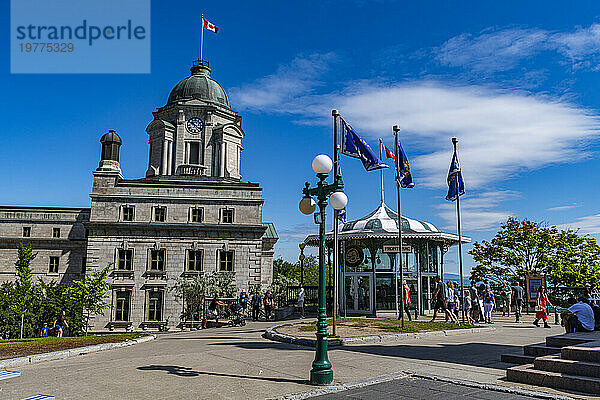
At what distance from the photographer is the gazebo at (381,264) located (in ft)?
93.1

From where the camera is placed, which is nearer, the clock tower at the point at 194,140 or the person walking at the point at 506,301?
the person walking at the point at 506,301

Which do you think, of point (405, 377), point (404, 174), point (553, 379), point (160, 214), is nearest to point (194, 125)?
point (160, 214)

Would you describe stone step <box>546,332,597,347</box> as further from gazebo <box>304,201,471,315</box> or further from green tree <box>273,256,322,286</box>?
green tree <box>273,256,322,286</box>

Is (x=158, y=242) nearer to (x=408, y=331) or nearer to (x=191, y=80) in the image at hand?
(x=191, y=80)

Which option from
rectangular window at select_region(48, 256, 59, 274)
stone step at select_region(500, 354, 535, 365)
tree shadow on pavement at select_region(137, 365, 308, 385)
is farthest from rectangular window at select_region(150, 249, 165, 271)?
stone step at select_region(500, 354, 535, 365)

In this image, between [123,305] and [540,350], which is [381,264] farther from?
[123,305]

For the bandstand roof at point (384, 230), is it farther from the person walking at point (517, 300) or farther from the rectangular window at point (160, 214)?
the rectangular window at point (160, 214)

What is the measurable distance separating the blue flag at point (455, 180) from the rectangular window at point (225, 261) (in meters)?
19.7

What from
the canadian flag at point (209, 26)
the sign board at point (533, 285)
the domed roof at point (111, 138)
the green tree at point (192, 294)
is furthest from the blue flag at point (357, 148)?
the canadian flag at point (209, 26)

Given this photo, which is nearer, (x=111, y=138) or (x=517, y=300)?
(x=517, y=300)

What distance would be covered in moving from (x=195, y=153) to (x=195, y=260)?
14.7m

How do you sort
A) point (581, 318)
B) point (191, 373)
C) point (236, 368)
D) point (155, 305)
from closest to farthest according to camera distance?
point (191, 373) < point (236, 368) < point (581, 318) < point (155, 305)

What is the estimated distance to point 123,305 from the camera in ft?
122

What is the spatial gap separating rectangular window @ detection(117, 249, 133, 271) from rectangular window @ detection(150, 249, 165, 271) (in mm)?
1586
